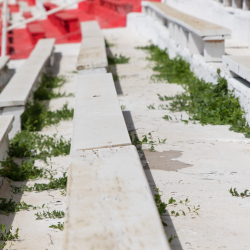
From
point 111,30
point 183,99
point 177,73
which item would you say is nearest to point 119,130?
point 183,99

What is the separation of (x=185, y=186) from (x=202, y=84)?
210 centimetres

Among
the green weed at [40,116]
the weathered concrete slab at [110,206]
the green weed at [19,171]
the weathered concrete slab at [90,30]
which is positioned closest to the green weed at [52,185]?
the green weed at [19,171]

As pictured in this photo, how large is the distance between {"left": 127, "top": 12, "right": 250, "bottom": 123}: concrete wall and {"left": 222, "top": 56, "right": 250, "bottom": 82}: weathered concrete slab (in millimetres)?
138

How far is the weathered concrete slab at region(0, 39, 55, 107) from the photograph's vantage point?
4246 millimetres

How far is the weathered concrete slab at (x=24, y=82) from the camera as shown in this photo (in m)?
4.25

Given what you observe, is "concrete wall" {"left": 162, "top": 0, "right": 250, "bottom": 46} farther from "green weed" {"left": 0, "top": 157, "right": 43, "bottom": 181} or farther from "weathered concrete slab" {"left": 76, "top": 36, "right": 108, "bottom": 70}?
"green weed" {"left": 0, "top": 157, "right": 43, "bottom": 181}

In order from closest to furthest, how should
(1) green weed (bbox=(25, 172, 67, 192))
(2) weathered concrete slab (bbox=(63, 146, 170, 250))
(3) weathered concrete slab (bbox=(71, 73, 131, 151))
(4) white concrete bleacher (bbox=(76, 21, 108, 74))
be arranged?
(2) weathered concrete slab (bbox=(63, 146, 170, 250)) < (3) weathered concrete slab (bbox=(71, 73, 131, 151)) < (1) green weed (bbox=(25, 172, 67, 192)) < (4) white concrete bleacher (bbox=(76, 21, 108, 74))

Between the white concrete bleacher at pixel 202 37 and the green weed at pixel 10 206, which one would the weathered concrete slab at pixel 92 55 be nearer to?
the white concrete bleacher at pixel 202 37

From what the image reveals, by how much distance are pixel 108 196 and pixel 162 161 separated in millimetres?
1103

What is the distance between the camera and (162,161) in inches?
106

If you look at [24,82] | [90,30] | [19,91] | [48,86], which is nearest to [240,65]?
[19,91]

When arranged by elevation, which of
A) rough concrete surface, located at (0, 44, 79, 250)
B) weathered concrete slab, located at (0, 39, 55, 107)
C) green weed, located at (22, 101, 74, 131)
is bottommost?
rough concrete surface, located at (0, 44, 79, 250)

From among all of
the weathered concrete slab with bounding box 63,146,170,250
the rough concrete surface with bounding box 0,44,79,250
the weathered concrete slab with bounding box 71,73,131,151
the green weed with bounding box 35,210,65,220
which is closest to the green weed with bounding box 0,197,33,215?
the rough concrete surface with bounding box 0,44,79,250

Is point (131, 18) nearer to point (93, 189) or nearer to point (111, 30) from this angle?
point (111, 30)
